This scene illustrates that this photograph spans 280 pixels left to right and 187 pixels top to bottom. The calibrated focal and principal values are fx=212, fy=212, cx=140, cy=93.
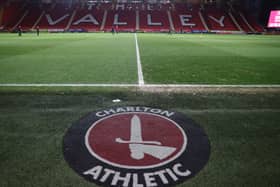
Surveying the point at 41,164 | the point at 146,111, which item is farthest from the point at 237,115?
the point at 41,164

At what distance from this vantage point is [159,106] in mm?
4266

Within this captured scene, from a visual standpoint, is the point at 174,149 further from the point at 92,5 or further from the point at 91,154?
the point at 92,5

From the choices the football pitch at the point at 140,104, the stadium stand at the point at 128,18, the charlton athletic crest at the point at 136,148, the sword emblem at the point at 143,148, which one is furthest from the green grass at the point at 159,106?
the stadium stand at the point at 128,18

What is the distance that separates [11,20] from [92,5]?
18.0m

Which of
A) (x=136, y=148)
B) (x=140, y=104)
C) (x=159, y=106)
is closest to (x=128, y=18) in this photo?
(x=140, y=104)

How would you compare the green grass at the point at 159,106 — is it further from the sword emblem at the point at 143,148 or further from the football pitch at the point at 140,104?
the sword emblem at the point at 143,148

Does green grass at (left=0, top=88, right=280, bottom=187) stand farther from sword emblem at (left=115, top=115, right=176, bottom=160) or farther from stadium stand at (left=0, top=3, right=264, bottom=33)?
stadium stand at (left=0, top=3, right=264, bottom=33)

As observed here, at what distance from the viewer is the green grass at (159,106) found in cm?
230

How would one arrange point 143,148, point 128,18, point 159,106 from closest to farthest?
point 143,148
point 159,106
point 128,18

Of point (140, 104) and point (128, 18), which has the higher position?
point (128, 18)

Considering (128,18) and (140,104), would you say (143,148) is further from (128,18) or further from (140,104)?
(128,18)

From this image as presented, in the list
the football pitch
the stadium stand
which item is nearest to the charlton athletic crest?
the football pitch

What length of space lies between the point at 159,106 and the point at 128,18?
46488 millimetres

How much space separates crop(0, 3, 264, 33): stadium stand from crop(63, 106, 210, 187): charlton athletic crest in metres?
40.7
